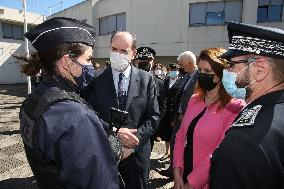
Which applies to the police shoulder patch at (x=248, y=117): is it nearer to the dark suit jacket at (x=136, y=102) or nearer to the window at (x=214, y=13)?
the dark suit jacket at (x=136, y=102)

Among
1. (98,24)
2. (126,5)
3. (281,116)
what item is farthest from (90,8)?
(281,116)

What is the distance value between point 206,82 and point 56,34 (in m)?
1.72

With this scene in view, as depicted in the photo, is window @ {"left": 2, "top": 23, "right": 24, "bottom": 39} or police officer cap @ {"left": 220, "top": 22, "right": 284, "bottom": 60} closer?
police officer cap @ {"left": 220, "top": 22, "right": 284, "bottom": 60}

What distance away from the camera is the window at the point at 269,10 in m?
16.5

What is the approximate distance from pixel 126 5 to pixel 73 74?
21.4 meters

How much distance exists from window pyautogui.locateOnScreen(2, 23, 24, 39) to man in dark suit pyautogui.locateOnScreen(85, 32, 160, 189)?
88.3 ft

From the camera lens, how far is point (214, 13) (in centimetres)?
1809

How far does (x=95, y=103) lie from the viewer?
293 cm

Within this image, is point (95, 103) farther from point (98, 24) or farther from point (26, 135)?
point (98, 24)

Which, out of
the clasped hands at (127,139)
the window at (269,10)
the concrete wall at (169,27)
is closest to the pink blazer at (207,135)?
the clasped hands at (127,139)

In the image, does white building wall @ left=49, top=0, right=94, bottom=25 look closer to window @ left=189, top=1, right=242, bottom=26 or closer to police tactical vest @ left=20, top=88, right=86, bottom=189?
window @ left=189, top=1, right=242, bottom=26

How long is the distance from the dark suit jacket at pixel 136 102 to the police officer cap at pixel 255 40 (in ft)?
4.61

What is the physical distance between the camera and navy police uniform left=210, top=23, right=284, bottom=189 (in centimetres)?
113

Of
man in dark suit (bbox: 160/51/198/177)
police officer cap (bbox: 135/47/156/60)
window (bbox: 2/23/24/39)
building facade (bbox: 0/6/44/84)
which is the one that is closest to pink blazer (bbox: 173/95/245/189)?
man in dark suit (bbox: 160/51/198/177)
